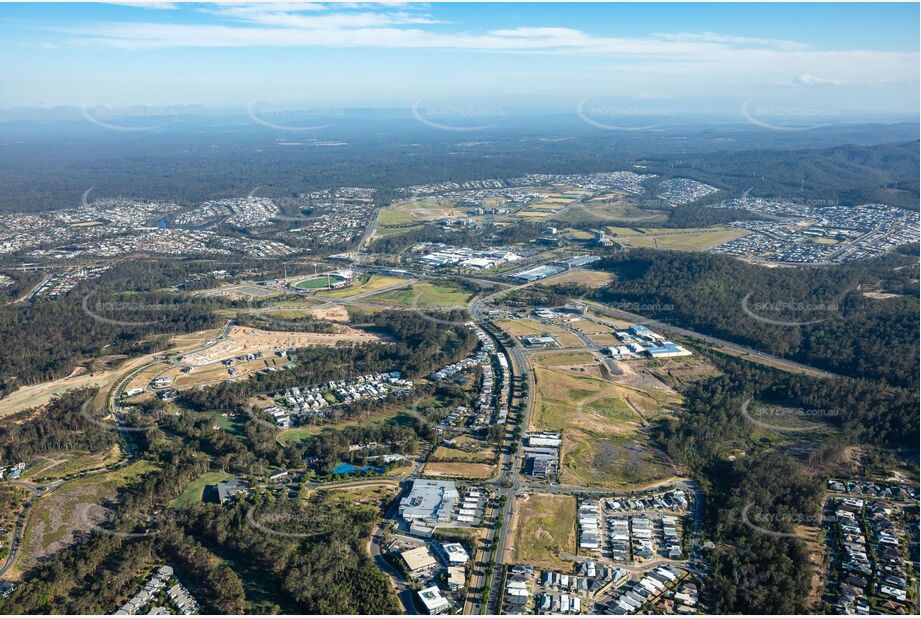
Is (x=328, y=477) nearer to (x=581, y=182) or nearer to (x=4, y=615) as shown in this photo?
(x=4, y=615)

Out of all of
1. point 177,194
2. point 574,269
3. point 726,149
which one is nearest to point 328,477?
point 574,269

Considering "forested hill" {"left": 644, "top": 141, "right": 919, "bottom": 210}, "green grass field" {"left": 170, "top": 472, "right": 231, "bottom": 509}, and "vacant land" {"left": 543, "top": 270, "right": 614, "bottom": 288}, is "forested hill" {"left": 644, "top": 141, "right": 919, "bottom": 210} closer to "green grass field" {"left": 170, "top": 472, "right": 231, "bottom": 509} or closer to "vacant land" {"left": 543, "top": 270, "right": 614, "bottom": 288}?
"vacant land" {"left": 543, "top": 270, "right": 614, "bottom": 288}

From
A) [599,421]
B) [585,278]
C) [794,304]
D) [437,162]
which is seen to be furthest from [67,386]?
[437,162]

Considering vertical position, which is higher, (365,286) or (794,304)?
(794,304)
